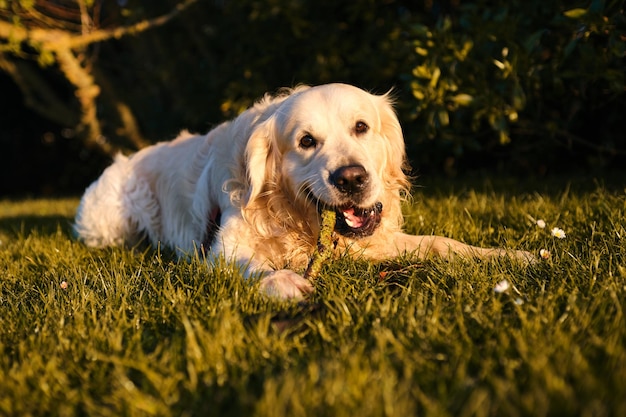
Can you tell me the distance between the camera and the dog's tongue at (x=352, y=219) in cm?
307

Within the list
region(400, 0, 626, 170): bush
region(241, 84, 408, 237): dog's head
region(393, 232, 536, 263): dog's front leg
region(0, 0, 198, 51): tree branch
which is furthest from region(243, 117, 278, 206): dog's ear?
region(0, 0, 198, 51): tree branch

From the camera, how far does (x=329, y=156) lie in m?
2.99

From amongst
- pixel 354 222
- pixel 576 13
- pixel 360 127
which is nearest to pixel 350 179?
pixel 354 222

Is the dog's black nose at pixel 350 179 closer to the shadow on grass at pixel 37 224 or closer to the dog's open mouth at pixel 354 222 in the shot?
the dog's open mouth at pixel 354 222

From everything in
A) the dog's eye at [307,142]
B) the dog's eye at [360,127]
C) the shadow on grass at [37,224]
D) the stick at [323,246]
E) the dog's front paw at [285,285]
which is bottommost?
the shadow on grass at [37,224]

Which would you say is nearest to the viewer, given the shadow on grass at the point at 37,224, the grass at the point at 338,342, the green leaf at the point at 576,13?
the grass at the point at 338,342

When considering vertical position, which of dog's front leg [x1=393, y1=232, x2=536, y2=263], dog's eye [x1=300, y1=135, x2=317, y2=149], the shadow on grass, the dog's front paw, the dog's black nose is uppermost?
dog's eye [x1=300, y1=135, x2=317, y2=149]

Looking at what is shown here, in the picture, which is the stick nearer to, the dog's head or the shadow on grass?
the dog's head

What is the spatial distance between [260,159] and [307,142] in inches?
11.4

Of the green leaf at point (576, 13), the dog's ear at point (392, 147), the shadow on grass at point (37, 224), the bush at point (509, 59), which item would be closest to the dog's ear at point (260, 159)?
the dog's ear at point (392, 147)

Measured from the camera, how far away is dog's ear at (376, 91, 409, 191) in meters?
3.47

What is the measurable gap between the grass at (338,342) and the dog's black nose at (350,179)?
345 mm

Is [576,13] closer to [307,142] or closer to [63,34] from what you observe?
[307,142]

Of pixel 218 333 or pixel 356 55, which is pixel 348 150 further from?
pixel 356 55
